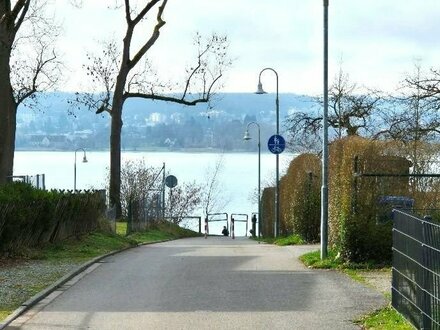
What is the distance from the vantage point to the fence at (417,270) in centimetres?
825

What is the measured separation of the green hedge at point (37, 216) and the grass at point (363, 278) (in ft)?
20.2

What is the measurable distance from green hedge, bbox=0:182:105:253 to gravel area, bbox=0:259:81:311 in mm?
754

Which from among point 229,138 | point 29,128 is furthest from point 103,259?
Answer: point 229,138

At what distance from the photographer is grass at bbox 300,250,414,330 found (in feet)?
33.9

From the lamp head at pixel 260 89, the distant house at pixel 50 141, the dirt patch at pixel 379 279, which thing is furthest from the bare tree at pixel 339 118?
the distant house at pixel 50 141

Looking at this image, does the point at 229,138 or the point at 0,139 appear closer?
the point at 0,139

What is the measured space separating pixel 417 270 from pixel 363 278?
22.4ft

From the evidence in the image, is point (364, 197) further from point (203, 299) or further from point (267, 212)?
point (267, 212)

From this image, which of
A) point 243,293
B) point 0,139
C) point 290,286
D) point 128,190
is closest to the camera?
point 243,293

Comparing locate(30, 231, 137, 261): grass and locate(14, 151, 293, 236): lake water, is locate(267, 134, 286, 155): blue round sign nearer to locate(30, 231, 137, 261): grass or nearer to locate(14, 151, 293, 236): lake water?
locate(30, 231, 137, 261): grass

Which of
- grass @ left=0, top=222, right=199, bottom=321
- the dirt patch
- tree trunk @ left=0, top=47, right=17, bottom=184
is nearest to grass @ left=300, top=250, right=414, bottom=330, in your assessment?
the dirt patch

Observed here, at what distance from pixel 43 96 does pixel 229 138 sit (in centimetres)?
6057

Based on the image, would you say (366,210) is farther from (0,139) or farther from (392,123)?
(0,139)

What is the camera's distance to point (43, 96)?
151ft
